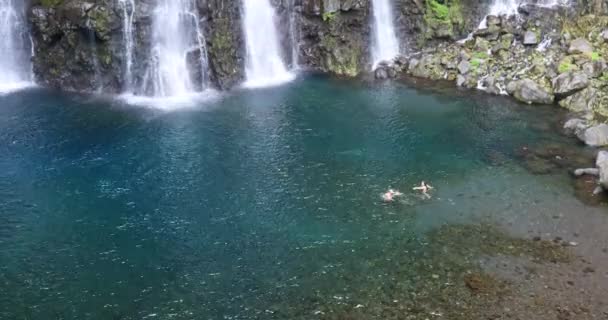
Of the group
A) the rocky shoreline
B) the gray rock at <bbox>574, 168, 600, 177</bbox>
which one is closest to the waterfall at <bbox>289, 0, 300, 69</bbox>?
the rocky shoreline

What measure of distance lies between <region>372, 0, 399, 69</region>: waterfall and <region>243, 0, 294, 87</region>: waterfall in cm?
983

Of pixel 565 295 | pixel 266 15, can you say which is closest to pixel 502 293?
pixel 565 295

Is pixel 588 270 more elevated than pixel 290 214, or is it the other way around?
pixel 290 214

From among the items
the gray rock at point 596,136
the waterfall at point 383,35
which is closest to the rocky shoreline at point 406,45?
the waterfall at point 383,35

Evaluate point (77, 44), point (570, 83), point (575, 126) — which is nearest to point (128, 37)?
point (77, 44)

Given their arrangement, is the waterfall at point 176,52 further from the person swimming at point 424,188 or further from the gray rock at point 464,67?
the person swimming at point 424,188

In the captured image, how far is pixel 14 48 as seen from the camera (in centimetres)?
5769

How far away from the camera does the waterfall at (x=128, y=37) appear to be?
178 ft

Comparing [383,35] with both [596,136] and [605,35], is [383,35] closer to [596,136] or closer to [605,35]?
[605,35]

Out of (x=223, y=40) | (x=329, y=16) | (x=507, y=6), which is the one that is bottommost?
(x=223, y=40)

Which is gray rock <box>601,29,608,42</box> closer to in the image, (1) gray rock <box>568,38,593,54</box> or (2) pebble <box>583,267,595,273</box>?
(1) gray rock <box>568,38,593,54</box>

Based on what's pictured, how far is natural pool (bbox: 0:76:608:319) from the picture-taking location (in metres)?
29.4

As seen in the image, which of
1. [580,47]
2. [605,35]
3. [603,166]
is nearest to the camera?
[603,166]

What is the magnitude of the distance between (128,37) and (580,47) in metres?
42.0
